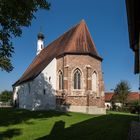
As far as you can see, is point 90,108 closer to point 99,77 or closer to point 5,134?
point 99,77

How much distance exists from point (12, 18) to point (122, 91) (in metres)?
51.6

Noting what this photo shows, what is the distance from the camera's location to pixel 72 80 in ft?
125

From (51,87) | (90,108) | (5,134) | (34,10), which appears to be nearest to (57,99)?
(51,87)

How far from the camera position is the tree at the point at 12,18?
17547 millimetres

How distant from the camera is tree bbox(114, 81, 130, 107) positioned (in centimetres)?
6719

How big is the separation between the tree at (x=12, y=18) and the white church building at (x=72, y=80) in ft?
58.2

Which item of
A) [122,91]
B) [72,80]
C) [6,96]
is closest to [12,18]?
[72,80]

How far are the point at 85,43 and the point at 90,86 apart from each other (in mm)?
5779

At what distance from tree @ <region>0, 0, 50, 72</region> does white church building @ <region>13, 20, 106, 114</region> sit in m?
17.8

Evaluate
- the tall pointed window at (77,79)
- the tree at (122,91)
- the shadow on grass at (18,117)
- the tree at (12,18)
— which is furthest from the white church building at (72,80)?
the tree at (122,91)

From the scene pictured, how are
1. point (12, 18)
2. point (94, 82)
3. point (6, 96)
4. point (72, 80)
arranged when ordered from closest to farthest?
point (12, 18), point (72, 80), point (94, 82), point (6, 96)

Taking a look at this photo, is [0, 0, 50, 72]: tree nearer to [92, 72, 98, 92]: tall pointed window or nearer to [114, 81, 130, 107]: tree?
[92, 72, 98, 92]: tall pointed window

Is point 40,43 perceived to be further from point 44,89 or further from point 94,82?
point 94,82

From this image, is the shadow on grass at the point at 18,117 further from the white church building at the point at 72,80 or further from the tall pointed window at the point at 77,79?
the tall pointed window at the point at 77,79
